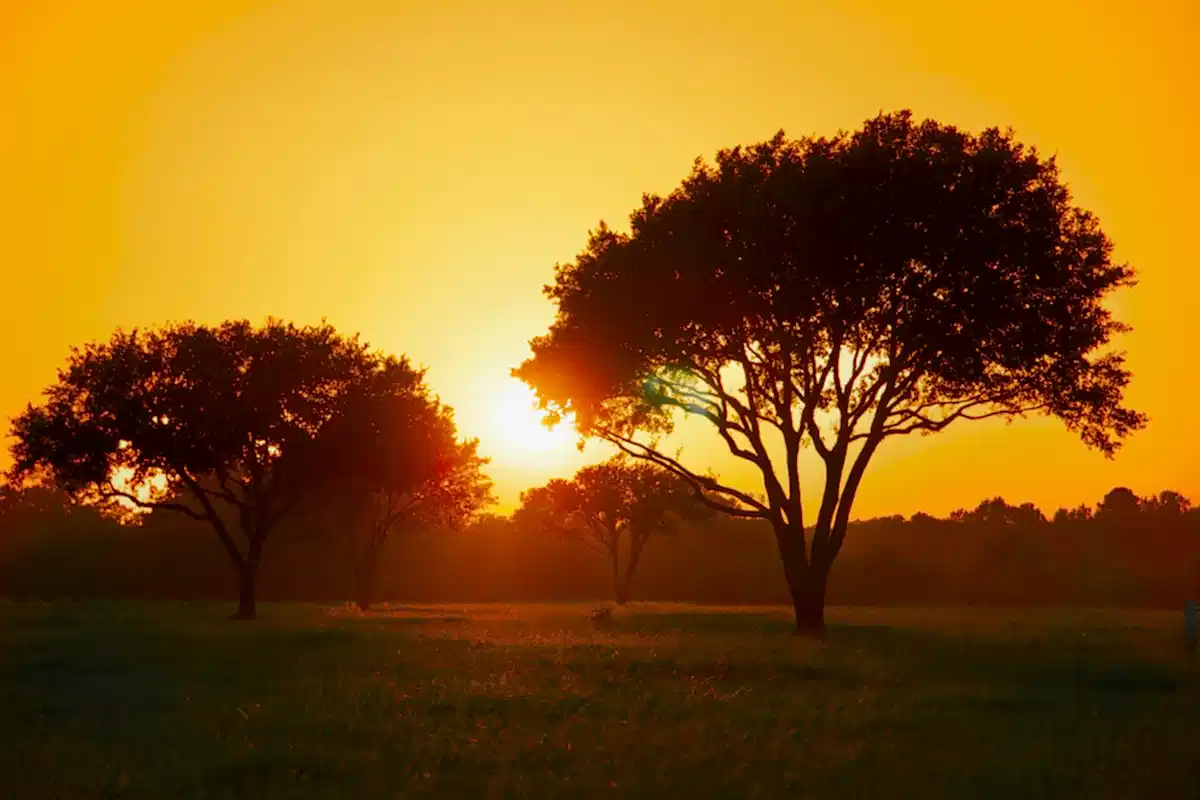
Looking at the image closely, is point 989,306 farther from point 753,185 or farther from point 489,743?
point 489,743

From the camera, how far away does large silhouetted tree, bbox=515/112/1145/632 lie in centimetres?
3525

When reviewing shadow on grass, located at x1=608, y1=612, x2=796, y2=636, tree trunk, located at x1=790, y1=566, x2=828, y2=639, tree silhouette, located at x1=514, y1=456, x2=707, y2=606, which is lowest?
shadow on grass, located at x1=608, y1=612, x2=796, y2=636

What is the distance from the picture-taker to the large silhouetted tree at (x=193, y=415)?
176 ft

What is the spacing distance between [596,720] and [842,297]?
23017 millimetres

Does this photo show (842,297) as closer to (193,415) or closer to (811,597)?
(811,597)

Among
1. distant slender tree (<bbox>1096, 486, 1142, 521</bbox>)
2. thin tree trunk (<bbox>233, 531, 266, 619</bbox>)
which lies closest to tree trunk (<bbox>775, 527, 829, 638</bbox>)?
thin tree trunk (<bbox>233, 531, 266, 619</bbox>)

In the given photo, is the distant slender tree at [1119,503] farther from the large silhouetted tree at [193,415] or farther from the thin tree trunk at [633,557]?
the large silhouetted tree at [193,415]

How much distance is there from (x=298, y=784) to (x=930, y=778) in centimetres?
753

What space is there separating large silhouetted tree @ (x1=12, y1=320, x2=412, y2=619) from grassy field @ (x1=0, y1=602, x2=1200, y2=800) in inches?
834

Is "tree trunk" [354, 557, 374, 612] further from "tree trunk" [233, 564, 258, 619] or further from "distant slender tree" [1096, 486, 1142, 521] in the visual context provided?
"distant slender tree" [1096, 486, 1142, 521]

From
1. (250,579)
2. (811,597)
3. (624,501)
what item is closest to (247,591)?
(250,579)

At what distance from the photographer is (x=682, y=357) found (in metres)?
40.4

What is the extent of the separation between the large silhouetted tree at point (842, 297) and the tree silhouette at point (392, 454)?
19.4 metres

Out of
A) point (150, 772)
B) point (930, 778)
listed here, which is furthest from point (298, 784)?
point (930, 778)
